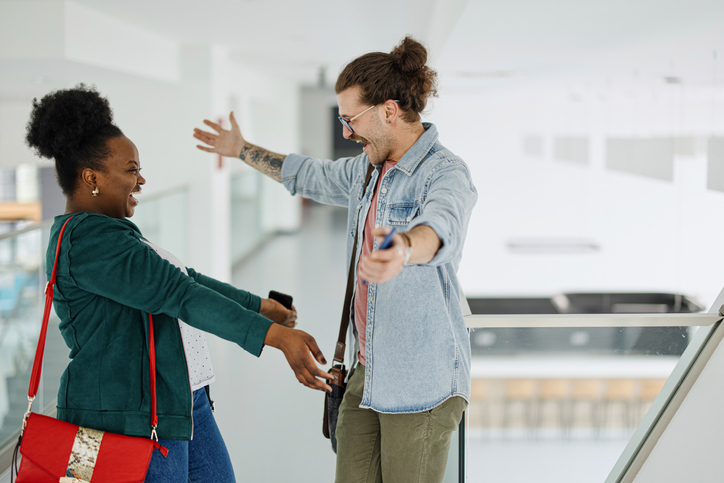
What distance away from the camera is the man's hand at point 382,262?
3.11ft

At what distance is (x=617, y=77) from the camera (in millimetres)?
6004

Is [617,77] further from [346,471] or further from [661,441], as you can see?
[346,471]

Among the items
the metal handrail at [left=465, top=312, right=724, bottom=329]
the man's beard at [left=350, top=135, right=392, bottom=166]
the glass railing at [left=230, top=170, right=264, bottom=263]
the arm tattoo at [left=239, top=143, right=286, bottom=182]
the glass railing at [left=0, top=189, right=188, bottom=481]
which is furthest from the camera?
the glass railing at [left=230, top=170, right=264, bottom=263]

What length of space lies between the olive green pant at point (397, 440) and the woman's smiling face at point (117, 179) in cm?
75

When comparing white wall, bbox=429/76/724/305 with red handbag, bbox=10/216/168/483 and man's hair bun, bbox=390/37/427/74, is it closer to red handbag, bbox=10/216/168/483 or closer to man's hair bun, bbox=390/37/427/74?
man's hair bun, bbox=390/37/427/74

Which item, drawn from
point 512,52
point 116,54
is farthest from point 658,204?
point 116,54

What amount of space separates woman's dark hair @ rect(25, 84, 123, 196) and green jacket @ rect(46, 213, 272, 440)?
129mm

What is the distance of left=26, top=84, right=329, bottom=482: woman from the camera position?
1224mm

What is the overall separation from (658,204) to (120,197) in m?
10.3

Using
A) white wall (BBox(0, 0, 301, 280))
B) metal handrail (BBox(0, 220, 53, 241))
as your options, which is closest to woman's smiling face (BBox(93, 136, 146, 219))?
metal handrail (BBox(0, 220, 53, 241))

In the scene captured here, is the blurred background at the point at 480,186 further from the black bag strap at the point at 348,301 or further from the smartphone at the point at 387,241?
the smartphone at the point at 387,241

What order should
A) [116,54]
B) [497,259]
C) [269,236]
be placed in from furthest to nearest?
[269,236] → [497,259] → [116,54]

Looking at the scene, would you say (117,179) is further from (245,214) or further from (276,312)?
(245,214)

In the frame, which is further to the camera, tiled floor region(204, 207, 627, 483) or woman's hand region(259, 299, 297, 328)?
tiled floor region(204, 207, 627, 483)
